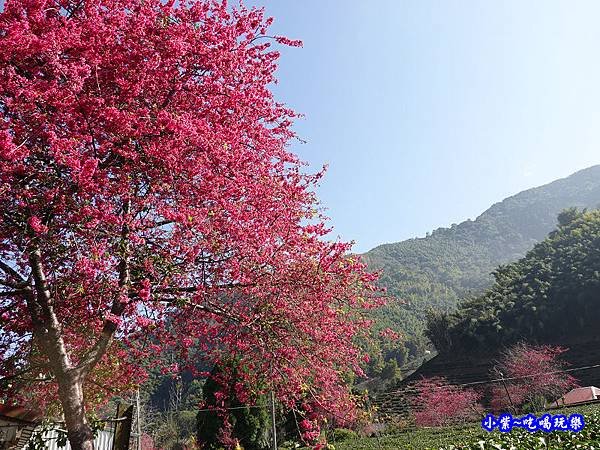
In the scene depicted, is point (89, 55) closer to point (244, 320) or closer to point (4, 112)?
point (4, 112)

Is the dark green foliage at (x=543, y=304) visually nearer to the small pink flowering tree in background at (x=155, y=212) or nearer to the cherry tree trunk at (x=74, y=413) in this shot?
the small pink flowering tree in background at (x=155, y=212)

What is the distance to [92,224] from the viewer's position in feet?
13.0

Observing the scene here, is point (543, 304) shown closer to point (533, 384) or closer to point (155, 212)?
point (533, 384)

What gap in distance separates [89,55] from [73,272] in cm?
214

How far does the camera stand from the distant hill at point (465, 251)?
72606 millimetres

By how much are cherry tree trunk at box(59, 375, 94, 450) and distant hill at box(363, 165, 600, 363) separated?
5500 centimetres

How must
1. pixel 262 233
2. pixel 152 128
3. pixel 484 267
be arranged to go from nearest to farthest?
pixel 152 128 → pixel 262 233 → pixel 484 267

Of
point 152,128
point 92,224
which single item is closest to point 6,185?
point 92,224

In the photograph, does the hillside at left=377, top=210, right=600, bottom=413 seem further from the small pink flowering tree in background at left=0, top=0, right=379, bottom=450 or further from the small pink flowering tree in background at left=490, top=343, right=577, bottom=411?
the small pink flowering tree in background at left=0, top=0, right=379, bottom=450

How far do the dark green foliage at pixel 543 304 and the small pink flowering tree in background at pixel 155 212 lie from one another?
116ft

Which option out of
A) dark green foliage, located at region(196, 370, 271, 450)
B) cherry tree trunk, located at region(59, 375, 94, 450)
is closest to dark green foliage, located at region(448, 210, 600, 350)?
dark green foliage, located at region(196, 370, 271, 450)

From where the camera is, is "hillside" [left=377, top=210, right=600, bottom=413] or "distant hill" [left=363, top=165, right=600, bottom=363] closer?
"hillside" [left=377, top=210, right=600, bottom=413]

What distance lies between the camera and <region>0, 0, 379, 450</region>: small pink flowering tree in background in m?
4.01

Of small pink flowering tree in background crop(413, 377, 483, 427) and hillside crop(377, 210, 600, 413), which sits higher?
hillside crop(377, 210, 600, 413)
